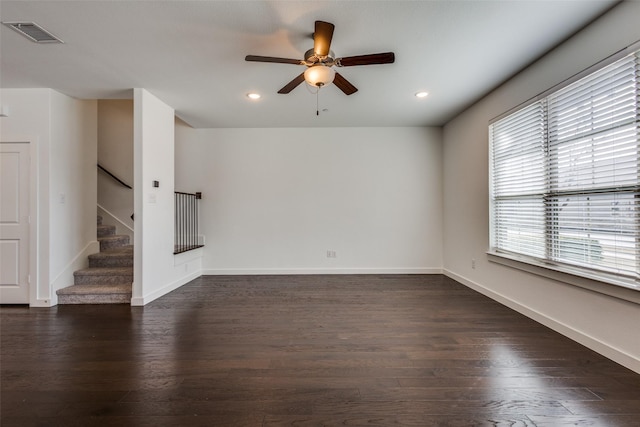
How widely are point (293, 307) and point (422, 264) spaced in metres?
2.69

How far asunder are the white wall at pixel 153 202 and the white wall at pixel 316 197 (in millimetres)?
925

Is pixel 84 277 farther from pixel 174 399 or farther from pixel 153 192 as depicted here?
pixel 174 399

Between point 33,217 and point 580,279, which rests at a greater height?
point 33,217

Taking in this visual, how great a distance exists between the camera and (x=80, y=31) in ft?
7.11

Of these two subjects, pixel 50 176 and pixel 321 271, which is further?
pixel 321 271

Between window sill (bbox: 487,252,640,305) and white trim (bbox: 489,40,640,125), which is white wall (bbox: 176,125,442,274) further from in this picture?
white trim (bbox: 489,40,640,125)

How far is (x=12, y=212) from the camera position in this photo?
3.21 meters

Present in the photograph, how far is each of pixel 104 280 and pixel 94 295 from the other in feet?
0.87

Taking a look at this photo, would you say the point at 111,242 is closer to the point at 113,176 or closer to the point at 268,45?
the point at 113,176

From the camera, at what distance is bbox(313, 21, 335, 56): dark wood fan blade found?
6.09ft

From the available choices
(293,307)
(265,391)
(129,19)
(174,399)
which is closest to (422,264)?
(293,307)

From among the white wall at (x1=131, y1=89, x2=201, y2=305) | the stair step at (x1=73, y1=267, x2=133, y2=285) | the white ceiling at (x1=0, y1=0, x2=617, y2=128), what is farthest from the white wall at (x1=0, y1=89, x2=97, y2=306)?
the white wall at (x1=131, y1=89, x2=201, y2=305)

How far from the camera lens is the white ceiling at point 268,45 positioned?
194cm

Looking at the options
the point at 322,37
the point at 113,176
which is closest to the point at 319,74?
the point at 322,37
